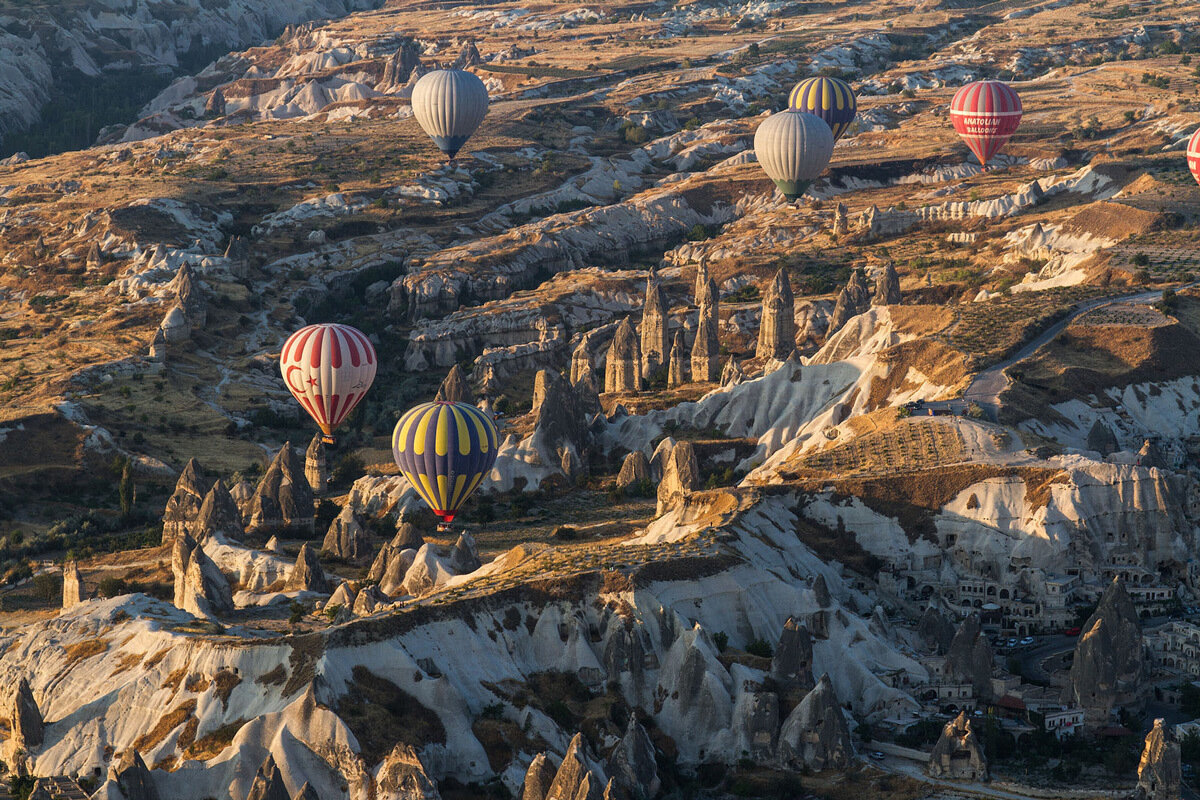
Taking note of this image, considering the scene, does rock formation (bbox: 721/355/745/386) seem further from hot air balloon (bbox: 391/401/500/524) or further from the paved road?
hot air balloon (bbox: 391/401/500/524)

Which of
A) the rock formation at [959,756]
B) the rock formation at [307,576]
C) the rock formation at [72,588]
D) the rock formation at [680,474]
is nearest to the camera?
the rock formation at [959,756]

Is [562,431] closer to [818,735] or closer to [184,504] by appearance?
[184,504]

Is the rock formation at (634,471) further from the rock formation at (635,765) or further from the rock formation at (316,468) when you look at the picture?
the rock formation at (635,765)

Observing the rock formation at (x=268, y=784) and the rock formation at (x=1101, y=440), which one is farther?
the rock formation at (x=1101, y=440)

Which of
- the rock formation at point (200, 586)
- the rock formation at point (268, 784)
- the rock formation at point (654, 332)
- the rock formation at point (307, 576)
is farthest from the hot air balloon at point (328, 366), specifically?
the rock formation at point (268, 784)

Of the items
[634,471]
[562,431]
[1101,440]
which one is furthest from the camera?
[562,431]

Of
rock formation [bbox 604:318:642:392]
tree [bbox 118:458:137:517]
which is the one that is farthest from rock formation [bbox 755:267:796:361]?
tree [bbox 118:458:137:517]

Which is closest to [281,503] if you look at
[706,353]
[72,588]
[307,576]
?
[72,588]
